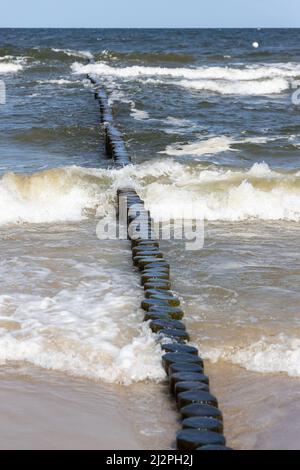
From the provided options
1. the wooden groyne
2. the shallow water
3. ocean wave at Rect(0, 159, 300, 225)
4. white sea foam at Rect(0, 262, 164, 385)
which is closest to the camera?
→ the wooden groyne

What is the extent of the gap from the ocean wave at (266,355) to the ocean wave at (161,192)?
11.0 ft

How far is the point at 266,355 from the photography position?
4.00 metres

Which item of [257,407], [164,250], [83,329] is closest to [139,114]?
[164,250]

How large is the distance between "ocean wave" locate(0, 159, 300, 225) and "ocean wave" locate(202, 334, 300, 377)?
3.35 m

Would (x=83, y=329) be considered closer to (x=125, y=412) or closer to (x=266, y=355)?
(x=125, y=412)

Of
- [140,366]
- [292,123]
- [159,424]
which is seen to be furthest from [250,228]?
[292,123]

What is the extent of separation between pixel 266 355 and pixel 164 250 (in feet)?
7.50

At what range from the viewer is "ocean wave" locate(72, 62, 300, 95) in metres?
20.4

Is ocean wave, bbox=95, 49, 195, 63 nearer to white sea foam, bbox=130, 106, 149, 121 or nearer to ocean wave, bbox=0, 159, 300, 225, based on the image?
white sea foam, bbox=130, 106, 149, 121

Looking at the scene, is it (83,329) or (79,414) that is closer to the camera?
(79,414)

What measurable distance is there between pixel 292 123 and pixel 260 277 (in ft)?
28.3

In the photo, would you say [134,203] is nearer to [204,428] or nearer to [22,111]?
[204,428]

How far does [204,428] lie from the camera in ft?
10.2

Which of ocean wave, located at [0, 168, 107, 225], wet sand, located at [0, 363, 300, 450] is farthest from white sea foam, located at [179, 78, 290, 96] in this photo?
wet sand, located at [0, 363, 300, 450]
